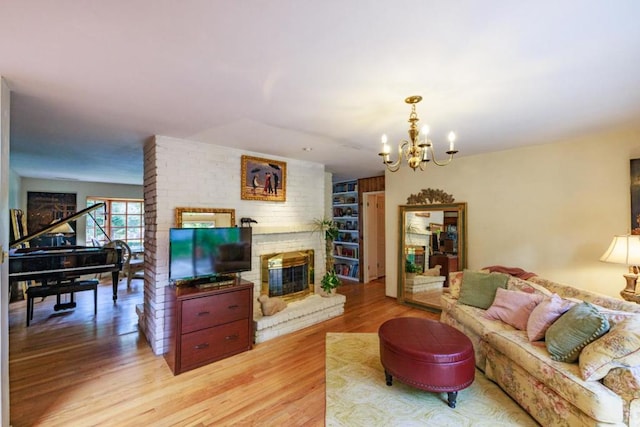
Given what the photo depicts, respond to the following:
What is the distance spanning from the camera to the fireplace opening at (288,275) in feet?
12.5

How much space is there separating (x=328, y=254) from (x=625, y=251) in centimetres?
332

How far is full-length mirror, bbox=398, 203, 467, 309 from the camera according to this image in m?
4.12

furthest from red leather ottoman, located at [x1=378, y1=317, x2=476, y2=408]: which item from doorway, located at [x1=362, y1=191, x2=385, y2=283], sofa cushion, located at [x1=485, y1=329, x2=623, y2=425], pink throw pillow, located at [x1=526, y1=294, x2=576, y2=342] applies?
doorway, located at [x1=362, y1=191, x2=385, y2=283]

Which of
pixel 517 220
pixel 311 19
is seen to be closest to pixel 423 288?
pixel 517 220

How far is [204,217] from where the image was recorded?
3246 millimetres

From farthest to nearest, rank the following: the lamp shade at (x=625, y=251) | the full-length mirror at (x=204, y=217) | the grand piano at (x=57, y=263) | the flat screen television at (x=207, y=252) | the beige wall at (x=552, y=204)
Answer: the grand piano at (x=57, y=263) < the full-length mirror at (x=204, y=217) < the beige wall at (x=552, y=204) < the flat screen television at (x=207, y=252) < the lamp shade at (x=625, y=251)

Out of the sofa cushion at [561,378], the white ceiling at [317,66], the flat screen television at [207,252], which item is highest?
the white ceiling at [317,66]

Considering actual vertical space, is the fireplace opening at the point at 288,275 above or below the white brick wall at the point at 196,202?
below

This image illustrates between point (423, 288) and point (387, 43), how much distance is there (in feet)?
12.9

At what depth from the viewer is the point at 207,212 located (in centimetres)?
326

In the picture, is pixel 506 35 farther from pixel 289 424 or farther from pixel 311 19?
pixel 289 424

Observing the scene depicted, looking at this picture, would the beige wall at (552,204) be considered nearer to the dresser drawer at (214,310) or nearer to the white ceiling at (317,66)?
the white ceiling at (317,66)

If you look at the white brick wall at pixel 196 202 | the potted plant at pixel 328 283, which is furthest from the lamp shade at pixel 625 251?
the white brick wall at pixel 196 202

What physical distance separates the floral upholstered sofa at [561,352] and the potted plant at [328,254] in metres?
1.83
